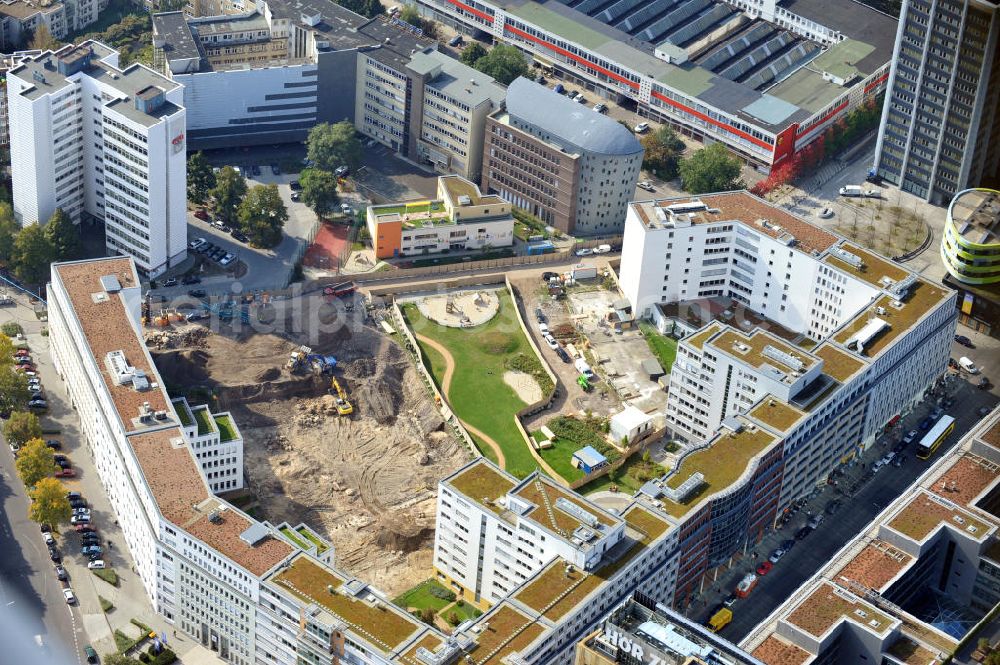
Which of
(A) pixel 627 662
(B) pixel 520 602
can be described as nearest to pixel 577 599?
(B) pixel 520 602

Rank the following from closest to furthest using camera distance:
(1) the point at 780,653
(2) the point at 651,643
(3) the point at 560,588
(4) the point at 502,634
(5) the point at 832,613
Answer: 1. (2) the point at 651,643
2. (4) the point at 502,634
3. (1) the point at 780,653
4. (5) the point at 832,613
5. (3) the point at 560,588

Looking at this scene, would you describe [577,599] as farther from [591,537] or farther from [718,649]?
[718,649]

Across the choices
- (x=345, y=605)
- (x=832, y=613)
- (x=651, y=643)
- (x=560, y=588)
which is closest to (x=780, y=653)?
(x=832, y=613)

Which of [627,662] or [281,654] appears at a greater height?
[627,662]

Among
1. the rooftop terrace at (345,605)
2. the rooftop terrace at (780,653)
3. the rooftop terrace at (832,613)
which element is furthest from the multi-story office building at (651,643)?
the rooftop terrace at (345,605)

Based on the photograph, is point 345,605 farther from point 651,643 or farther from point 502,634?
point 651,643

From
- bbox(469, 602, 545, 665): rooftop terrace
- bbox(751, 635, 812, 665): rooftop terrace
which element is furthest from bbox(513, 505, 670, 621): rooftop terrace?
bbox(751, 635, 812, 665): rooftop terrace
